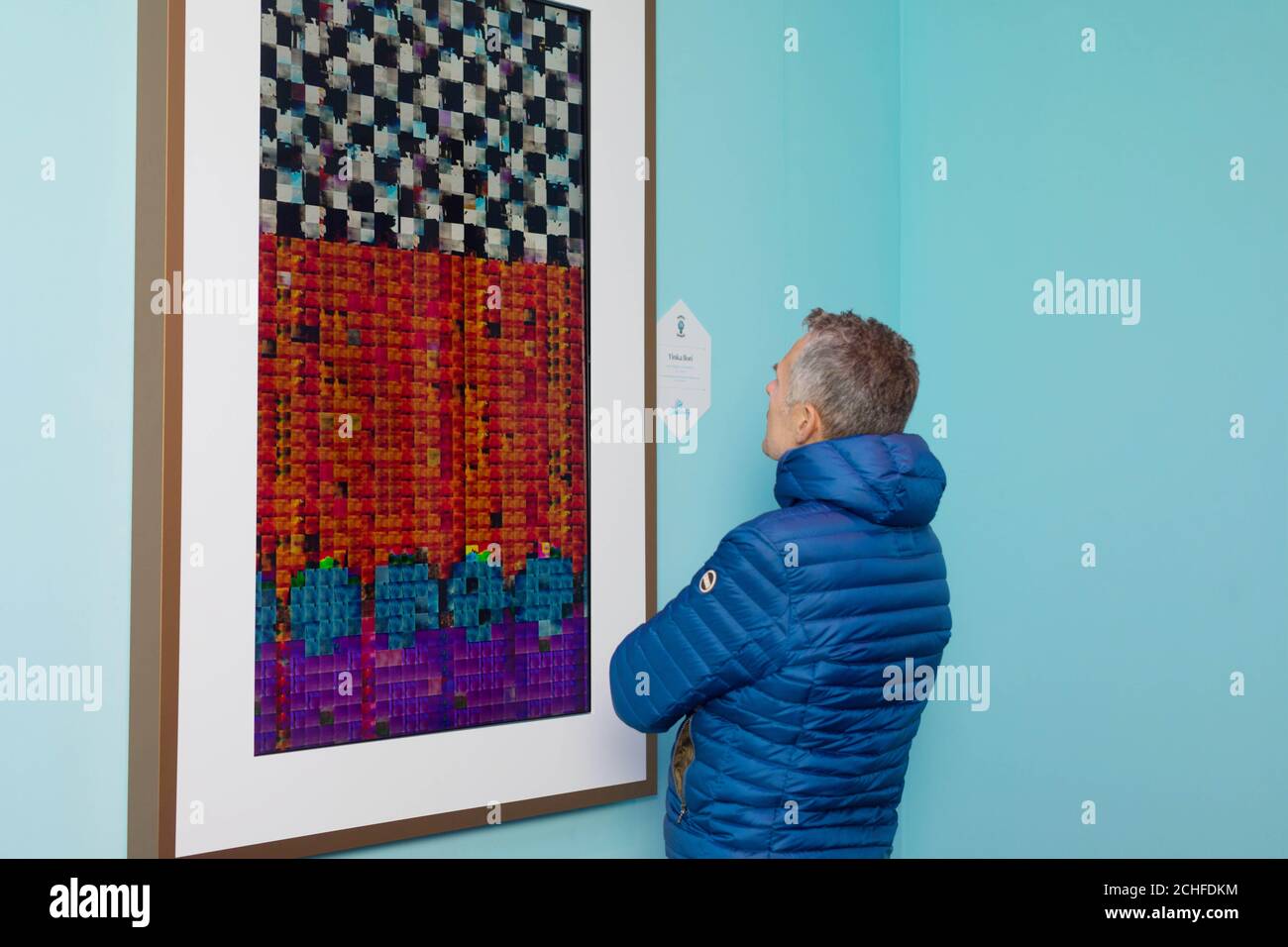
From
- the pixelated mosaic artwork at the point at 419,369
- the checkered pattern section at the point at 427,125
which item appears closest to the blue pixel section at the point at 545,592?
the pixelated mosaic artwork at the point at 419,369

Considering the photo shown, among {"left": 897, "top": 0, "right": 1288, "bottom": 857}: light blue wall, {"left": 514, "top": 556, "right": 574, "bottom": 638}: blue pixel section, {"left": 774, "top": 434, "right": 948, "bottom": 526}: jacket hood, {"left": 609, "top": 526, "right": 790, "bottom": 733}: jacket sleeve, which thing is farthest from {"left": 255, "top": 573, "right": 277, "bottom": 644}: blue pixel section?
{"left": 897, "top": 0, "right": 1288, "bottom": 857}: light blue wall

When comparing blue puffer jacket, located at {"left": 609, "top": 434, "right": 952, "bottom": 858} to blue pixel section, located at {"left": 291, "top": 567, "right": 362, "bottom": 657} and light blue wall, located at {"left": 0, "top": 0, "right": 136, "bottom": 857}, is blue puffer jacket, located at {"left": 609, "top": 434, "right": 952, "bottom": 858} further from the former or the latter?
light blue wall, located at {"left": 0, "top": 0, "right": 136, "bottom": 857}

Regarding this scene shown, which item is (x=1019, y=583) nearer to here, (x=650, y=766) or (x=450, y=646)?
(x=650, y=766)

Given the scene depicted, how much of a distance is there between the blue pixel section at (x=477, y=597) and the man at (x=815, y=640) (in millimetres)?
228

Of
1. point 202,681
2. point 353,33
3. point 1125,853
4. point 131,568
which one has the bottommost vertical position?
point 1125,853

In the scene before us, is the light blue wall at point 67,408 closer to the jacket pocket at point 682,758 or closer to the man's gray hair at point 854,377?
the jacket pocket at point 682,758

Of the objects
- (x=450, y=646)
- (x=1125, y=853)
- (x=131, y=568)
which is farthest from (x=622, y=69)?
(x=1125, y=853)

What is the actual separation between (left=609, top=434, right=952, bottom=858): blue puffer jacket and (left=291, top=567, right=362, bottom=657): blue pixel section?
374 millimetres

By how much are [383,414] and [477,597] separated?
30 centimetres

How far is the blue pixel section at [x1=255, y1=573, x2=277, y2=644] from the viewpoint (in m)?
1.44

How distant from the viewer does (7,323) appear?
1316 mm
